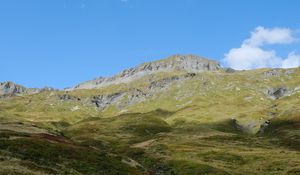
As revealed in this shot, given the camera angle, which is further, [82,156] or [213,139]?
[213,139]

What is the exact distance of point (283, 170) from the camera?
89250 millimetres

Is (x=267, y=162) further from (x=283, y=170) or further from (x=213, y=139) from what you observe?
(x=213, y=139)

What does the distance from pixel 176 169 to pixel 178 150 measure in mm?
39923

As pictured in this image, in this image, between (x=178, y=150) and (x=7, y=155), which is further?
(x=178, y=150)

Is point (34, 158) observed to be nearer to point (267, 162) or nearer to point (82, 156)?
point (82, 156)

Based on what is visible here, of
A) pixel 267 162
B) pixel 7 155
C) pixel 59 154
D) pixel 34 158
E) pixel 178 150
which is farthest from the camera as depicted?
pixel 178 150

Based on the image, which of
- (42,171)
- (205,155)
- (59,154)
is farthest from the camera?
(205,155)

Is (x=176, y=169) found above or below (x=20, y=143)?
below

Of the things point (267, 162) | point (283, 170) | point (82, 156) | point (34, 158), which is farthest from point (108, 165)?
point (267, 162)

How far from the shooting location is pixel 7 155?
174ft

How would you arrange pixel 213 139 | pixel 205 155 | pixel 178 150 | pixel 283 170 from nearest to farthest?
1. pixel 283 170
2. pixel 205 155
3. pixel 178 150
4. pixel 213 139

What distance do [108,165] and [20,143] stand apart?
1429 cm

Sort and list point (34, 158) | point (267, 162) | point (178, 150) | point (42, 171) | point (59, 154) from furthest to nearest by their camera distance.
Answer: point (178, 150)
point (267, 162)
point (59, 154)
point (34, 158)
point (42, 171)

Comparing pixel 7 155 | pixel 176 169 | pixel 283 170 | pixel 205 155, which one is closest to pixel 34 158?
pixel 7 155
